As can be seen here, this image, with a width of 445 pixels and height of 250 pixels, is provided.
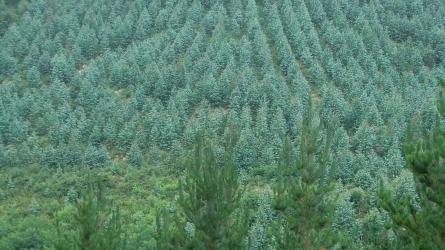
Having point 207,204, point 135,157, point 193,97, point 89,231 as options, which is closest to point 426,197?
point 207,204

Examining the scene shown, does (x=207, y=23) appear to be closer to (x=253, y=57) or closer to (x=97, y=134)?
(x=253, y=57)

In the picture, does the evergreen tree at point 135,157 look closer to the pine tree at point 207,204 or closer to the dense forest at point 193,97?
the dense forest at point 193,97

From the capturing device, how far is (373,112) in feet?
182

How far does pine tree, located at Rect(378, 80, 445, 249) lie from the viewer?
32.9ft

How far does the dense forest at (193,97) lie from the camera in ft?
147

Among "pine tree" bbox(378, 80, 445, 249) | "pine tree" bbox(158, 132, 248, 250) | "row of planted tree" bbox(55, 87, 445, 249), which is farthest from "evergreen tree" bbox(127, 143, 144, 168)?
"pine tree" bbox(378, 80, 445, 249)

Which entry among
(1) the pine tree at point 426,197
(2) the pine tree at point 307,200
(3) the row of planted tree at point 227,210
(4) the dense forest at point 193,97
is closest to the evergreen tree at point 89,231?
(3) the row of planted tree at point 227,210

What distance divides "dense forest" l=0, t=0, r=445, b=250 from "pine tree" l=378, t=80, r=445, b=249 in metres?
18.4

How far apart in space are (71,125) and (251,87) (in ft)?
62.9

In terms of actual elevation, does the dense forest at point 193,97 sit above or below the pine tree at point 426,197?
below

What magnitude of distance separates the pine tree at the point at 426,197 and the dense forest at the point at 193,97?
1836 cm

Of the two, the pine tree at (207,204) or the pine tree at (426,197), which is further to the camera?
the pine tree at (207,204)

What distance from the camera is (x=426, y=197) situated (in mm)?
10797

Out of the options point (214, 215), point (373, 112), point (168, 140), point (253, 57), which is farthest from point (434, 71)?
point (214, 215)
